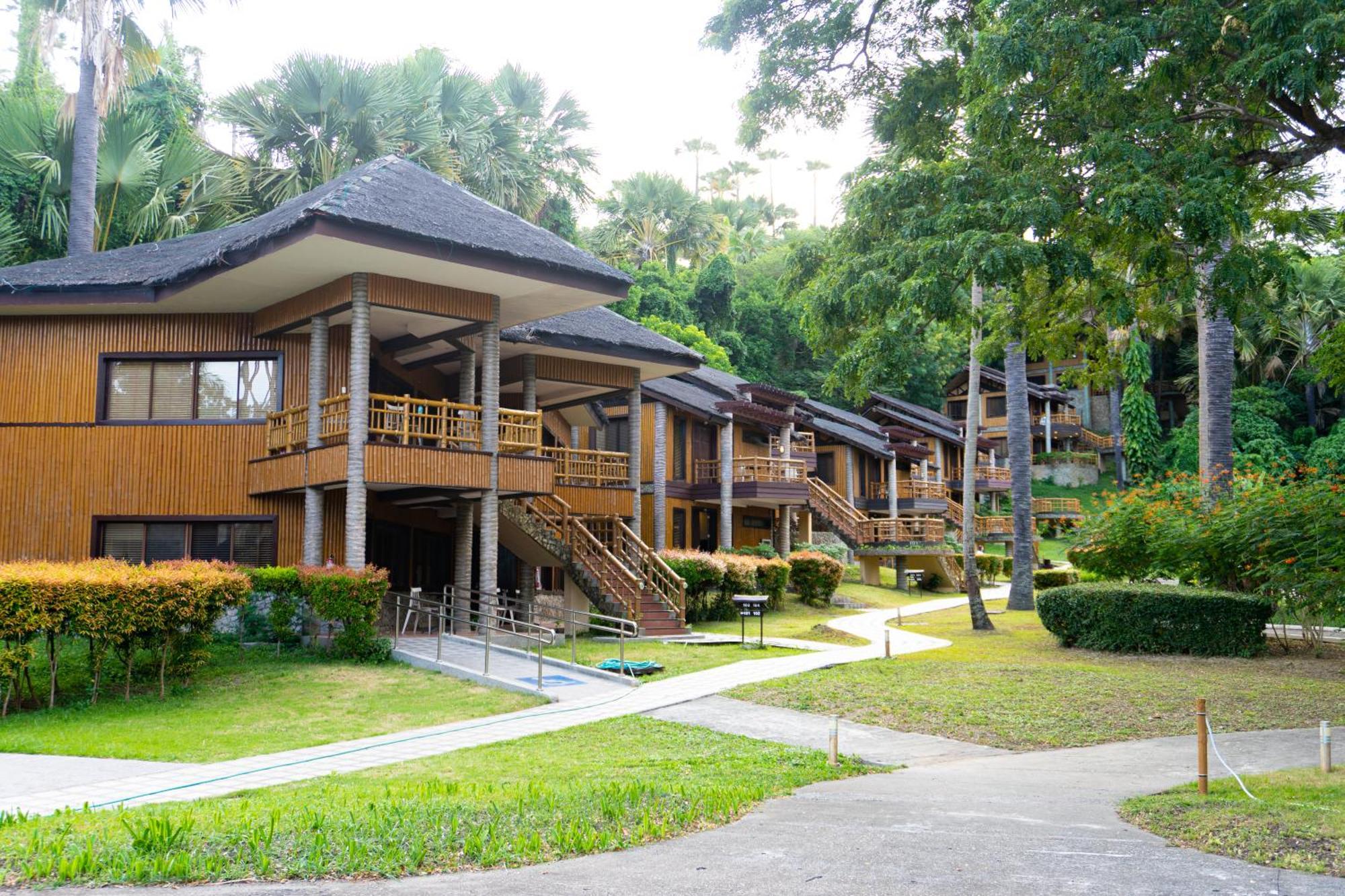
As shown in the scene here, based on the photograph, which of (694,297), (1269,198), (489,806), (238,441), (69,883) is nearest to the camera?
(69,883)

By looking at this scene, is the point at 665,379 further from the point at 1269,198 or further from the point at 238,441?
the point at 1269,198

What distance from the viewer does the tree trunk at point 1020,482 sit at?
2973cm

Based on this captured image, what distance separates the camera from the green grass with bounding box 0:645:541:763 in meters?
12.0

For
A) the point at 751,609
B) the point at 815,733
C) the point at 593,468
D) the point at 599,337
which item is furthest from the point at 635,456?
the point at 815,733

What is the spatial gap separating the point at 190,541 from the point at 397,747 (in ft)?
35.9

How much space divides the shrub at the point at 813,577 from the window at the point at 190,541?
49.8ft

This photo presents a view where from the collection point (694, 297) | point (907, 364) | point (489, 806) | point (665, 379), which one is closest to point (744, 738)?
point (489, 806)

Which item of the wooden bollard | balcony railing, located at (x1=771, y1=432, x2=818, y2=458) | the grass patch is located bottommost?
the grass patch

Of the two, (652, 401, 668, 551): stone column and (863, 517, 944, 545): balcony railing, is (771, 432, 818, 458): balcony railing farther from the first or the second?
(652, 401, 668, 551): stone column

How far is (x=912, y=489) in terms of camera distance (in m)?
49.3

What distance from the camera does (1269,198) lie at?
15.6 metres

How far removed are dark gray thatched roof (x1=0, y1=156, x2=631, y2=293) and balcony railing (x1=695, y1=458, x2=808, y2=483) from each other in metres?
16.7

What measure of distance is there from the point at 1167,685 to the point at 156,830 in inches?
556

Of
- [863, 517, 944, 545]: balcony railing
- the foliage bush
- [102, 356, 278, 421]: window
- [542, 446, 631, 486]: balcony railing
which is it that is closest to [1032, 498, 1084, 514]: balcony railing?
[863, 517, 944, 545]: balcony railing
